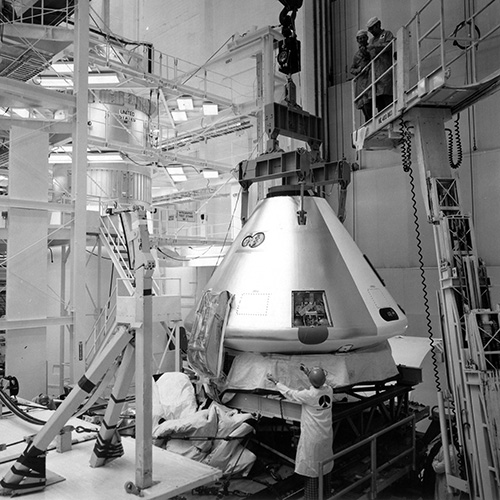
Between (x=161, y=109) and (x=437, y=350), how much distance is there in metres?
15.1

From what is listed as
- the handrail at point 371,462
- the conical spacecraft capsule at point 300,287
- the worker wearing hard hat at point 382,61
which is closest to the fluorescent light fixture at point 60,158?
the conical spacecraft capsule at point 300,287

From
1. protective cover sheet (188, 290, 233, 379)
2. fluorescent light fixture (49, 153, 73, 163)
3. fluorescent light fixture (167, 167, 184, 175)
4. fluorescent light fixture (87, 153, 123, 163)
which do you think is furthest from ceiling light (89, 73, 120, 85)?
protective cover sheet (188, 290, 233, 379)

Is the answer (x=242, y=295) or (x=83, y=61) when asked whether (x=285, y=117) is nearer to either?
(x=242, y=295)

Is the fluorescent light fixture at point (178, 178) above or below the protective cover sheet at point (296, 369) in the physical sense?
above

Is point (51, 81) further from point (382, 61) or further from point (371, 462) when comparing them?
point (371, 462)

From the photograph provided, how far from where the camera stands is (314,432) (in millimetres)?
5316

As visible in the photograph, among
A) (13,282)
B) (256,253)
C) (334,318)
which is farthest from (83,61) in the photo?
(334,318)

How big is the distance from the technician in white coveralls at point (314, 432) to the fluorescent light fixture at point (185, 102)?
1242cm

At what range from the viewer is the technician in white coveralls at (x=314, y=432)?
17.3ft

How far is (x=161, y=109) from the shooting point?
1906 centimetres

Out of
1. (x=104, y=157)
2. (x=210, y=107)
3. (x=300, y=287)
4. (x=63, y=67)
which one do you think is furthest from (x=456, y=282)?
(x=104, y=157)

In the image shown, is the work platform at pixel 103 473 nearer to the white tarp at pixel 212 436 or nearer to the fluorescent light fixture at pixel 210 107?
the white tarp at pixel 212 436

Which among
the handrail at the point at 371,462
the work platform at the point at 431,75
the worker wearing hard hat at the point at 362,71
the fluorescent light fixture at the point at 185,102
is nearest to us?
the handrail at the point at 371,462

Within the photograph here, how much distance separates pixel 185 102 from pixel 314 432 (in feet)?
42.5
